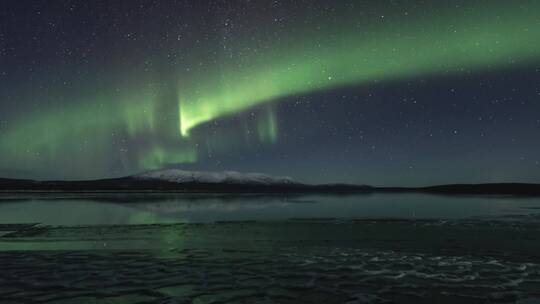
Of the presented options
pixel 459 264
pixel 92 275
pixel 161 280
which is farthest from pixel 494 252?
pixel 92 275

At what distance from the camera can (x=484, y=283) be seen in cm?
1584

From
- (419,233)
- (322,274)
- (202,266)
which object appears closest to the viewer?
(322,274)

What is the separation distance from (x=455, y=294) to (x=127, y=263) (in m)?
13.4

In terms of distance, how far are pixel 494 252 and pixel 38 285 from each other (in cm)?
2160

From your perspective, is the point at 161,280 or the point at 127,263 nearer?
the point at 161,280

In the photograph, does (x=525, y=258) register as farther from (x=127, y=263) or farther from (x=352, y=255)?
(x=127, y=263)

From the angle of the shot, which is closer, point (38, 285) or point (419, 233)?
point (38, 285)

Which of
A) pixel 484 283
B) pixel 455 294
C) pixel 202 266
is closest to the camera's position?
pixel 455 294

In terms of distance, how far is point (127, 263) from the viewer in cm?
1936

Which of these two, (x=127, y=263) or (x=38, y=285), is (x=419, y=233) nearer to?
(x=127, y=263)

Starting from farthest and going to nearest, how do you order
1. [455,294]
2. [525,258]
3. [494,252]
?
[494,252] < [525,258] < [455,294]

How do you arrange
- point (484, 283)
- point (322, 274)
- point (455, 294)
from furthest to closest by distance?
1. point (322, 274)
2. point (484, 283)
3. point (455, 294)

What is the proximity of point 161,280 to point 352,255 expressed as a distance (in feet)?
33.7

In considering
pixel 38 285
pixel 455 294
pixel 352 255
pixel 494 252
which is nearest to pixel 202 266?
pixel 38 285
